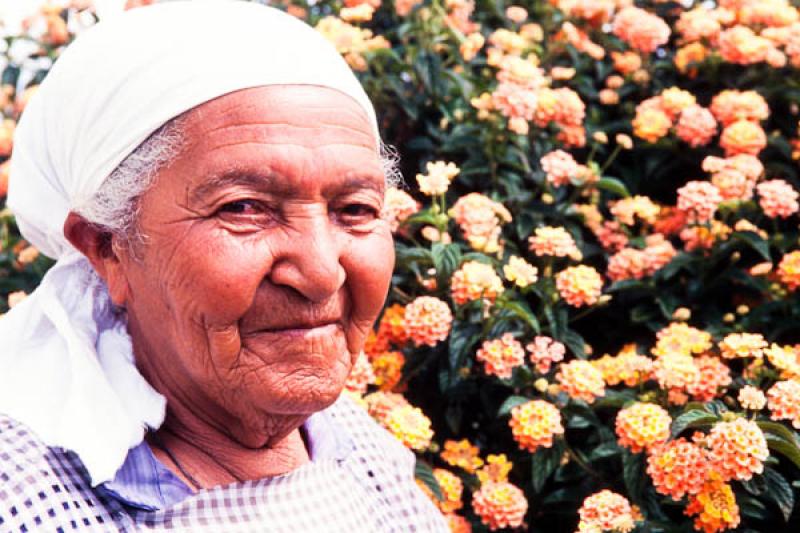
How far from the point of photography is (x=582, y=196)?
3.24 meters

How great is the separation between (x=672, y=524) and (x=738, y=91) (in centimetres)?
167

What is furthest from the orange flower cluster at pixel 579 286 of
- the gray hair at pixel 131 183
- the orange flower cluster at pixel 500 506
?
the gray hair at pixel 131 183

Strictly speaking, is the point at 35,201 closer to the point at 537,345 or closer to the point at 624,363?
the point at 537,345

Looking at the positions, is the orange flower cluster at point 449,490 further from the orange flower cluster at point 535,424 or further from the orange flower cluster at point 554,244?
the orange flower cluster at point 554,244

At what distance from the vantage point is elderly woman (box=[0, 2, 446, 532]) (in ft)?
5.45

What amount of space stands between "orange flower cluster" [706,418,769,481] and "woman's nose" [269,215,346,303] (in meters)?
1.00

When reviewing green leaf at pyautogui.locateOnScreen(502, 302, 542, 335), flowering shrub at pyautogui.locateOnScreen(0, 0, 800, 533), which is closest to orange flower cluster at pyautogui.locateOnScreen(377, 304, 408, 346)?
flowering shrub at pyautogui.locateOnScreen(0, 0, 800, 533)

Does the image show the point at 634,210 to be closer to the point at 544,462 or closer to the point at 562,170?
the point at 562,170

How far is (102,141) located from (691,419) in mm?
1357

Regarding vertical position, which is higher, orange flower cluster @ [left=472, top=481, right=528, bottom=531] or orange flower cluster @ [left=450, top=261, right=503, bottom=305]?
orange flower cluster @ [left=450, top=261, right=503, bottom=305]

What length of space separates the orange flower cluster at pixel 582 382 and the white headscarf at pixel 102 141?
0.97 meters

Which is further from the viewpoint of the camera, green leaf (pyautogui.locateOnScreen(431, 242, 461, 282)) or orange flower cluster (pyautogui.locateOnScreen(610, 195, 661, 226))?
orange flower cluster (pyautogui.locateOnScreen(610, 195, 661, 226))

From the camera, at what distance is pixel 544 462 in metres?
2.57

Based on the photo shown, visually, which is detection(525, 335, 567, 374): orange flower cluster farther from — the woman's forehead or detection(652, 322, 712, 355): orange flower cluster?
the woman's forehead
